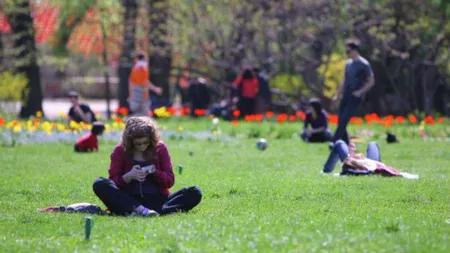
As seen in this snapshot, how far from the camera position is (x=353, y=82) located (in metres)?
15.7

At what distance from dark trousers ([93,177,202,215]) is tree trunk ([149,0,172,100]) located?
69.6 feet

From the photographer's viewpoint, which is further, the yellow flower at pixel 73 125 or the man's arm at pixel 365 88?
the yellow flower at pixel 73 125

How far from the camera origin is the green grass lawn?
750cm

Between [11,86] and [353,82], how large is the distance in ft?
51.4

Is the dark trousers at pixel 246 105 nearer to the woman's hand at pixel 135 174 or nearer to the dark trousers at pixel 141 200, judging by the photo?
the dark trousers at pixel 141 200

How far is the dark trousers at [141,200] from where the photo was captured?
30.5 ft

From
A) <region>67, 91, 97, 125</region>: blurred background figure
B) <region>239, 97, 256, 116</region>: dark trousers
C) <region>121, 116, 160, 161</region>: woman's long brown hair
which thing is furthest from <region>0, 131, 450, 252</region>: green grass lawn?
<region>239, 97, 256, 116</region>: dark trousers

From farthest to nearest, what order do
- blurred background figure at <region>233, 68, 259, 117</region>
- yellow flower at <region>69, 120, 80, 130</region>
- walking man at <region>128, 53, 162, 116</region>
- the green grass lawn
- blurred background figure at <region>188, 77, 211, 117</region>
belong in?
blurred background figure at <region>188, 77, 211, 117</region> < blurred background figure at <region>233, 68, 259, 117</region> < walking man at <region>128, 53, 162, 116</region> < yellow flower at <region>69, 120, 80, 130</region> < the green grass lawn

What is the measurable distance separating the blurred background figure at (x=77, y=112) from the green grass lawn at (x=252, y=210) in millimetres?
3364

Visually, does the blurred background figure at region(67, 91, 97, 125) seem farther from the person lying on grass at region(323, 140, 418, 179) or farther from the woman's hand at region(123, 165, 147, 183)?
the woman's hand at region(123, 165, 147, 183)

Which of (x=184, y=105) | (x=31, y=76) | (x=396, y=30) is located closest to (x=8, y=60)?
(x=31, y=76)

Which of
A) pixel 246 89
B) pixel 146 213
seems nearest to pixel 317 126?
pixel 246 89

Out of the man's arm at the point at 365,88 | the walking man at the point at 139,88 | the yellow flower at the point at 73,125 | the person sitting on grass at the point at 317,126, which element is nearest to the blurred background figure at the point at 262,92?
the walking man at the point at 139,88

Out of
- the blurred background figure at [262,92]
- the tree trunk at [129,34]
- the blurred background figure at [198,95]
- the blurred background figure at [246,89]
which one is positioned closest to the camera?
Answer: the blurred background figure at [246,89]
